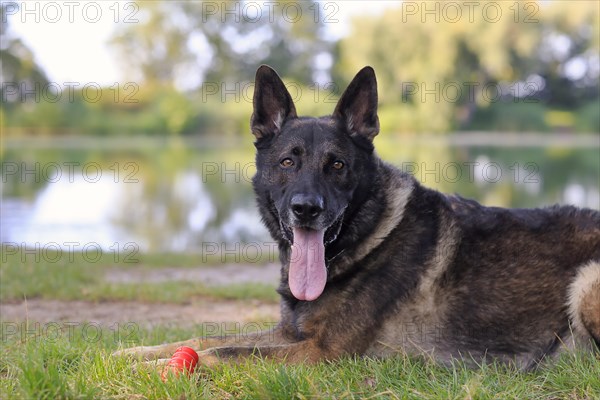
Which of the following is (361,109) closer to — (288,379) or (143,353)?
(288,379)

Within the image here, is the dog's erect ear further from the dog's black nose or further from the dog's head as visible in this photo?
the dog's black nose

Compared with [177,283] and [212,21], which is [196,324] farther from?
[212,21]

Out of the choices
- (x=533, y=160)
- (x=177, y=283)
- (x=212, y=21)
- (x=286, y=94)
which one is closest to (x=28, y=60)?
(x=212, y=21)

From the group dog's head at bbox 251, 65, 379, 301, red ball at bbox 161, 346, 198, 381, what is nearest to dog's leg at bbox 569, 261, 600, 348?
dog's head at bbox 251, 65, 379, 301

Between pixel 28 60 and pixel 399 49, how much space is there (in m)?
26.0

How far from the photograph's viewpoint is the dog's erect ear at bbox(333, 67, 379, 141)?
183 inches

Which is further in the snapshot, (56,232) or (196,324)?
(56,232)

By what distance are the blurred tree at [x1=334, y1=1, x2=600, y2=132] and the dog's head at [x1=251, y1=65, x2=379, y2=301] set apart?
37.2m

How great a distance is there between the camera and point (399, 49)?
1745 inches

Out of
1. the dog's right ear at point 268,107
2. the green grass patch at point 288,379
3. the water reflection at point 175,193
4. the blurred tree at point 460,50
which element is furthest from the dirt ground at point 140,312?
the blurred tree at point 460,50

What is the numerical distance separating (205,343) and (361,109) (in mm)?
2019

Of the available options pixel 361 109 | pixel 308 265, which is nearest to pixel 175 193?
pixel 361 109

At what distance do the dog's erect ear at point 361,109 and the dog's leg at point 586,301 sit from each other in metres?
1.73

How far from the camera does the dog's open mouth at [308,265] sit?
166 inches
